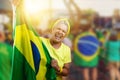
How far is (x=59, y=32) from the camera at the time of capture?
1583 mm

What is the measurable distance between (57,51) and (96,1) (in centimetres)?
61

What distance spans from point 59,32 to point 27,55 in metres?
0.18

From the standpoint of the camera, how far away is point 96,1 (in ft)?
6.82

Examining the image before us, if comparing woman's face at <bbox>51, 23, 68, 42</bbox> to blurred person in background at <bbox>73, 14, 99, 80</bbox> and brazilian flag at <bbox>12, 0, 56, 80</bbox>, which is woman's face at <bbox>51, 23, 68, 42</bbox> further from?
blurred person in background at <bbox>73, 14, 99, 80</bbox>

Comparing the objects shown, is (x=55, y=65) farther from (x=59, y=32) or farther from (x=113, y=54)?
(x=113, y=54)

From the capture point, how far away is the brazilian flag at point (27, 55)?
1529 millimetres

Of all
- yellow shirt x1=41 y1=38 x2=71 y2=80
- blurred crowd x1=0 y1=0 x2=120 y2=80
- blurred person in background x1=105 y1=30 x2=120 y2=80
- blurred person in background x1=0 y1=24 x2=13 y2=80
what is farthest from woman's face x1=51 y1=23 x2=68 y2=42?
blurred person in background x1=105 y1=30 x2=120 y2=80

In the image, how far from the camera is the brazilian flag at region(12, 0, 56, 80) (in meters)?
1.53

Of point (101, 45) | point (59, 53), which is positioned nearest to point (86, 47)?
point (101, 45)

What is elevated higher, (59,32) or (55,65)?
(59,32)

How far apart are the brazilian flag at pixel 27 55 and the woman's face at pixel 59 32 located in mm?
76

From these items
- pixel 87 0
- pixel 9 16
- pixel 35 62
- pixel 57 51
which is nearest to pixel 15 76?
pixel 35 62

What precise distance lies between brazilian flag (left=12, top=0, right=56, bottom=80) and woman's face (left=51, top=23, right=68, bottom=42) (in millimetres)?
76

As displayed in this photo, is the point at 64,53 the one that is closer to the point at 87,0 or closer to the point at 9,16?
the point at 9,16
